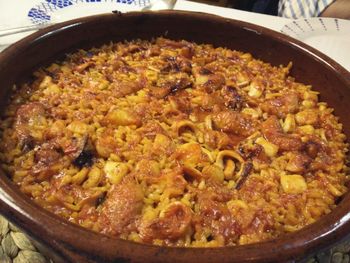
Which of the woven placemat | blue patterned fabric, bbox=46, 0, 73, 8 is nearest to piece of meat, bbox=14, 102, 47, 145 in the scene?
the woven placemat

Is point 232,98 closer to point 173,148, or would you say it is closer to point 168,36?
point 173,148

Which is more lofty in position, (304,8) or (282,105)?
(282,105)

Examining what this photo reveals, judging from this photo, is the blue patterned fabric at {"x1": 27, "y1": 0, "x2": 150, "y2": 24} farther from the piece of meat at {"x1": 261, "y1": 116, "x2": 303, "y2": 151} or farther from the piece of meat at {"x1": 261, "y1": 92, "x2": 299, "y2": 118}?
the piece of meat at {"x1": 261, "y1": 116, "x2": 303, "y2": 151}

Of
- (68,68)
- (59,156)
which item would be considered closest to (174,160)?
(59,156)

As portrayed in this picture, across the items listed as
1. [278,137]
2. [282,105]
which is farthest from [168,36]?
[278,137]

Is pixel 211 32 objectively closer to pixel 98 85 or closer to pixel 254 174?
pixel 98 85

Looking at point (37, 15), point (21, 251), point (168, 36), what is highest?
point (168, 36)

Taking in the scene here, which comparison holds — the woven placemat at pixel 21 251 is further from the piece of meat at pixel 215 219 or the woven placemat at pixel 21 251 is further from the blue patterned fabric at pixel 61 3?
the blue patterned fabric at pixel 61 3
